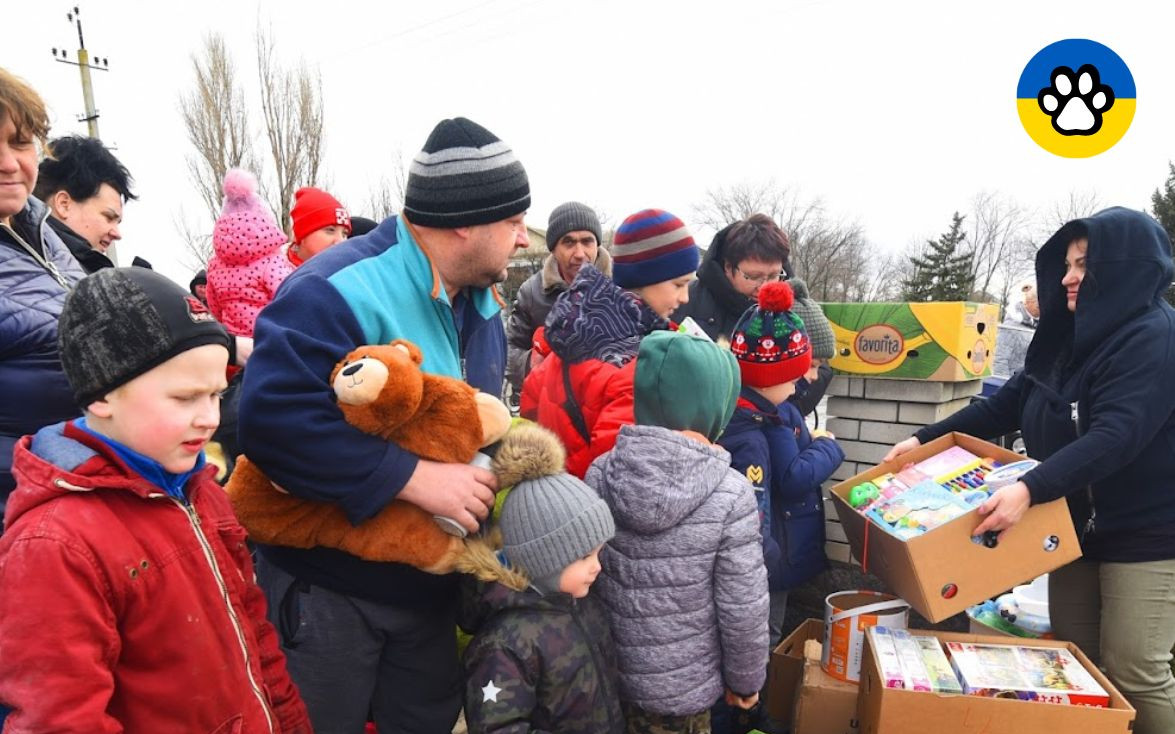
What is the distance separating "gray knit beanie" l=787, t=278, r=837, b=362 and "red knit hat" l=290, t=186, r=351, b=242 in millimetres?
2749

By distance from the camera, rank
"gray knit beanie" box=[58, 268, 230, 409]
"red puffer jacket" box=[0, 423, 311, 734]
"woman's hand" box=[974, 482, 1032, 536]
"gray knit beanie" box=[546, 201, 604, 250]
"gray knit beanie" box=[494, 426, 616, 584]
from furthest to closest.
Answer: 1. "gray knit beanie" box=[546, 201, 604, 250]
2. "woman's hand" box=[974, 482, 1032, 536]
3. "gray knit beanie" box=[494, 426, 616, 584]
4. "gray knit beanie" box=[58, 268, 230, 409]
5. "red puffer jacket" box=[0, 423, 311, 734]

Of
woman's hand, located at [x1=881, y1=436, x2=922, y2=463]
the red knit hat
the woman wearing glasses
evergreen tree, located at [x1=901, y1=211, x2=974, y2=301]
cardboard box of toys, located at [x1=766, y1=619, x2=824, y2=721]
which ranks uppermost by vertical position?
the red knit hat

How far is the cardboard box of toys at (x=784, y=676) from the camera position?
9.59ft

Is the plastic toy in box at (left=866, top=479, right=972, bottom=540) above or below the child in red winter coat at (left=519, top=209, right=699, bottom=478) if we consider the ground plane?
below

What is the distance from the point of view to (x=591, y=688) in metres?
1.77

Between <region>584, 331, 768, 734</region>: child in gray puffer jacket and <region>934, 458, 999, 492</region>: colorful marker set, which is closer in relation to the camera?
<region>584, 331, 768, 734</region>: child in gray puffer jacket

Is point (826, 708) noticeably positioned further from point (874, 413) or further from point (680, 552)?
point (874, 413)

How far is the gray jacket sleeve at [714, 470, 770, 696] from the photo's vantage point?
1.95 meters

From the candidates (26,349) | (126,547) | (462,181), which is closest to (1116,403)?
(462,181)

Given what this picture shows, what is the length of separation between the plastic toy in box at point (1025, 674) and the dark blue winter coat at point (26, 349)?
2.73 meters

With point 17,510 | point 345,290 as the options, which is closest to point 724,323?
point 345,290

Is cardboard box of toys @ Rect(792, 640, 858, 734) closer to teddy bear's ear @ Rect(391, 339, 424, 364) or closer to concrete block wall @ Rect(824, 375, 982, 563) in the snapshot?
concrete block wall @ Rect(824, 375, 982, 563)

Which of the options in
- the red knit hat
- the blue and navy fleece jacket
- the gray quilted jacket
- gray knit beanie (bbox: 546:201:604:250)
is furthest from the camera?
gray knit beanie (bbox: 546:201:604:250)

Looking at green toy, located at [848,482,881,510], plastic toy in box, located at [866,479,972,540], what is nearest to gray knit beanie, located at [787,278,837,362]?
green toy, located at [848,482,881,510]
